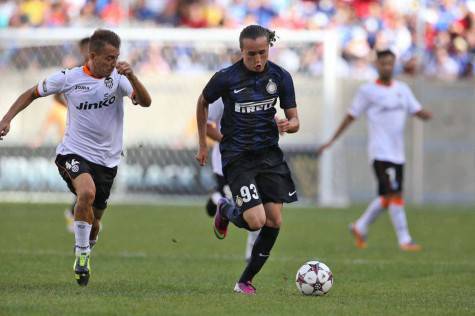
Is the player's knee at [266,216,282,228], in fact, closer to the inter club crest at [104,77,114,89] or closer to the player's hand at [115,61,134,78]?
the player's hand at [115,61,134,78]

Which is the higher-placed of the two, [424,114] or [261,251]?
[261,251]

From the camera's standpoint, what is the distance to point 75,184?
9391 mm

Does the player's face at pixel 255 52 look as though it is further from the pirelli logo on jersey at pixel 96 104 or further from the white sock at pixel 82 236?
the white sock at pixel 82 236

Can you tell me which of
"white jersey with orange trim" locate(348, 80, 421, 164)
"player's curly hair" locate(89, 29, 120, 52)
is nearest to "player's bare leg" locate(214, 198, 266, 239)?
"player's curly hair" locate(89, 29, 120, 52)

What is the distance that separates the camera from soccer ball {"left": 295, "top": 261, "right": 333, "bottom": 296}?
884 cm

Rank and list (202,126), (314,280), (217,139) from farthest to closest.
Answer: (217,139)
(202,126)
(314,280)

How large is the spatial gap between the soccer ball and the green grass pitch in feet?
0.31

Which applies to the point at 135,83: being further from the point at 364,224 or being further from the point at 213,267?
the point at 364,224

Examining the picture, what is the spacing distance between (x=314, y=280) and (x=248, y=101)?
1.54m

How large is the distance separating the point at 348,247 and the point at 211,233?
2.75m

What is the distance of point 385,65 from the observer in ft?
47.7

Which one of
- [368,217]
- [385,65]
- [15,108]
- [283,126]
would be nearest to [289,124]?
[283,126]

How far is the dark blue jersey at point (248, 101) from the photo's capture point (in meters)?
8.88

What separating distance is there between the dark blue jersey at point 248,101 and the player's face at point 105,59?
2.94ft
